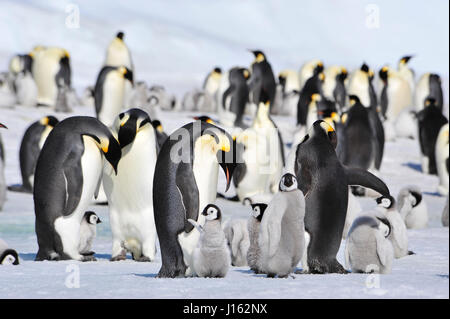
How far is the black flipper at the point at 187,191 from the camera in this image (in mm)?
4660

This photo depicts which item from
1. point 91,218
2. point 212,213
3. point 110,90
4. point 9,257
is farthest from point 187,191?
point 110,90

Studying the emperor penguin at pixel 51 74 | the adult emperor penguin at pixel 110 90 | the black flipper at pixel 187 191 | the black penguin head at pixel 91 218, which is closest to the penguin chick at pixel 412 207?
the black penguin head at pixel 91 218

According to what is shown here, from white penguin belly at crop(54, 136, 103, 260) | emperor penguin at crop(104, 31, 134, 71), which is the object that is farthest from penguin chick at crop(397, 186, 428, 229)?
emperor penguin at crop(104, 31, 134, 71)

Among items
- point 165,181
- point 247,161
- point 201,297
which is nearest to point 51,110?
point 247,161

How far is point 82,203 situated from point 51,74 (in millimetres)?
13135

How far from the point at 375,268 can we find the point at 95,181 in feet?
6.75

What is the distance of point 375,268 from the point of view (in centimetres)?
495

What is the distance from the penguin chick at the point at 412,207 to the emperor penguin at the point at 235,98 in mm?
7388

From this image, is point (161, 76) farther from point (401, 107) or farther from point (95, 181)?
point (95, 181)

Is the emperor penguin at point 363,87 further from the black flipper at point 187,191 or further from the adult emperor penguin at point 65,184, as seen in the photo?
the black flipper at point 187,191

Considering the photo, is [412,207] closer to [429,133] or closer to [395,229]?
[395,229]

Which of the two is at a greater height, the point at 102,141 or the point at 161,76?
the point at 161,76

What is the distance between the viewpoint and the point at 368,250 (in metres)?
4.97
